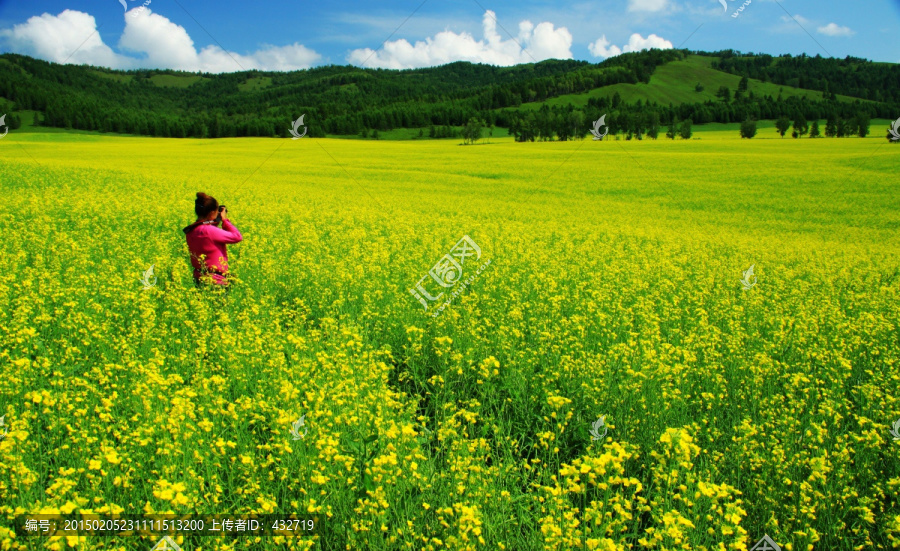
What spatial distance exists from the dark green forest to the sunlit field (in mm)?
70706

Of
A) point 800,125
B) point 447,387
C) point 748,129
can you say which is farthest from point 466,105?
point 447,387

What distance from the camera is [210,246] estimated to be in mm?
7223

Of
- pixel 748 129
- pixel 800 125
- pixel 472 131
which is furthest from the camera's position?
pixel 472 131

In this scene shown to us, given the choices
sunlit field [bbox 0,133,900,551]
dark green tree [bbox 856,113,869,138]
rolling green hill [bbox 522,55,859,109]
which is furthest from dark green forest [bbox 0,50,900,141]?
sunlit field [bbox 0,133,900,551]

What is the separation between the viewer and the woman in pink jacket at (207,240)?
23.4ft

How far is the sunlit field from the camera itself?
2926 mm

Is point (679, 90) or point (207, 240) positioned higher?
point (679, 90)

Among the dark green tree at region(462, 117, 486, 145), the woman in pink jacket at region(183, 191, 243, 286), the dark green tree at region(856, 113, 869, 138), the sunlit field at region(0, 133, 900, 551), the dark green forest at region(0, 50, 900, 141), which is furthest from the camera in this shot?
the dark green forest at region(0, 50, 900, 141)

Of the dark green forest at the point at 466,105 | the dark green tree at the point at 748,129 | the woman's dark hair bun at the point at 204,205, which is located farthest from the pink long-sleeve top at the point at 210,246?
the dark green tree at the point at 748,129

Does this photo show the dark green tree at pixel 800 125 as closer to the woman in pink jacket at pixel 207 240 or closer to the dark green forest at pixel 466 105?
the dark green forest at pixel 466 105

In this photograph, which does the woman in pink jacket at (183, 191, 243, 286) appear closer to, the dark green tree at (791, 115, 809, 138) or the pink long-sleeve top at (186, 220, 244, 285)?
the pink long-sleeve top at (186, 220, 244, 285)

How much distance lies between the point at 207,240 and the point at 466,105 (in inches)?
4224

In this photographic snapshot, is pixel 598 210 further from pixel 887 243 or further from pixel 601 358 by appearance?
pixel 601 358

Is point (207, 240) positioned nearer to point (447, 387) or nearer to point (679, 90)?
point (447, 387)
